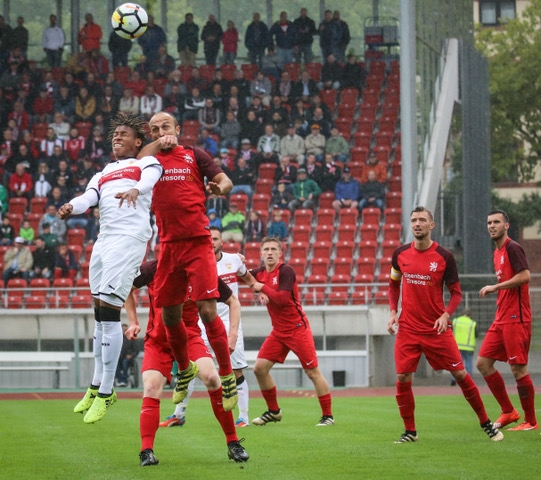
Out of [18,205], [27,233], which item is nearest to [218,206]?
[27,233]

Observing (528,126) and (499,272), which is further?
(528,126)

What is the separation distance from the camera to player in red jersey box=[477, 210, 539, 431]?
11492 millimetres

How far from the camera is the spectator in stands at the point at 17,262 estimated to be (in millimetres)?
24812

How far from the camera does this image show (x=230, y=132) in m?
28.3

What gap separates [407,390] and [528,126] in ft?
140

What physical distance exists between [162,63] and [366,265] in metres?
10.5

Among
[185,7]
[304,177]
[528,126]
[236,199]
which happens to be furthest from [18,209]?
[528,126]

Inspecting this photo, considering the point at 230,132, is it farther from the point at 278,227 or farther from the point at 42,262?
the point at 42,262

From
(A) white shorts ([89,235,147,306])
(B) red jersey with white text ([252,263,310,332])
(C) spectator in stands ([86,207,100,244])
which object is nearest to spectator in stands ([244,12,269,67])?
(C) spectator in stands ([86,207,100,244])

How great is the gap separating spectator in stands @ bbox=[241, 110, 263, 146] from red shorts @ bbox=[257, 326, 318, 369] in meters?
15.1

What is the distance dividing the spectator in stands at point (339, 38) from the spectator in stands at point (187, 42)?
13.1 ft

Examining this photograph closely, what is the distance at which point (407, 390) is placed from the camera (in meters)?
10.7

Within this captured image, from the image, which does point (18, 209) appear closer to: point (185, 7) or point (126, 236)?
point (185, 7)

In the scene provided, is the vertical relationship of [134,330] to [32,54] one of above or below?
below
